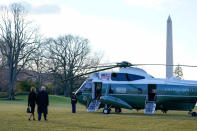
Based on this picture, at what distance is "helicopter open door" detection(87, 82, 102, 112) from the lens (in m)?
26.6

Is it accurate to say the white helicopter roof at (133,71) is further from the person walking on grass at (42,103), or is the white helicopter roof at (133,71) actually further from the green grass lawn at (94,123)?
the person walking on grass at (42,103)

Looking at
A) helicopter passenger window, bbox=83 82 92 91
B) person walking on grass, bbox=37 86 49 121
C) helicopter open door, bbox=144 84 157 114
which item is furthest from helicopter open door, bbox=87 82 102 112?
person walking on grass, bbox=37 86 49 121

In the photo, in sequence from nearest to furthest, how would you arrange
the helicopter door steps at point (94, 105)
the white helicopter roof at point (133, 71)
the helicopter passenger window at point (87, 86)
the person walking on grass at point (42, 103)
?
the person walking on grass at point (42, 103) < the white helicopter roof at point (133, 71) < the helicopter door steps at point (94, 105) < the helicopter passenger window at point (87, 86)

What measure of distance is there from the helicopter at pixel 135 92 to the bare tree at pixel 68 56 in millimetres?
41911

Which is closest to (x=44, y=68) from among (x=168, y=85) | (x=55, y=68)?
(x=55, y=68)

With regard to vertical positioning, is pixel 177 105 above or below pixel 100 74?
below

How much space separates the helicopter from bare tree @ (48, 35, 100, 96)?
41911 mm

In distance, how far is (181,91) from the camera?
79.2ft

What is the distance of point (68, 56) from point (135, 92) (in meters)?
47.9

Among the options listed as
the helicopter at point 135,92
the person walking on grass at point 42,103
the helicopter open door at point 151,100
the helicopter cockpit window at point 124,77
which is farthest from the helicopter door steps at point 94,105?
the person walking on grass at point 42,103

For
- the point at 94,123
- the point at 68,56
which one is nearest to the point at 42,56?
the point at 68,56

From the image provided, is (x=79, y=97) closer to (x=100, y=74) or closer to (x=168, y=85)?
(x=100, y=74)

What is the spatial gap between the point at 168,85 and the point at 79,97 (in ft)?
22.6

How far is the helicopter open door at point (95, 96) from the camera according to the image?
2656cm
